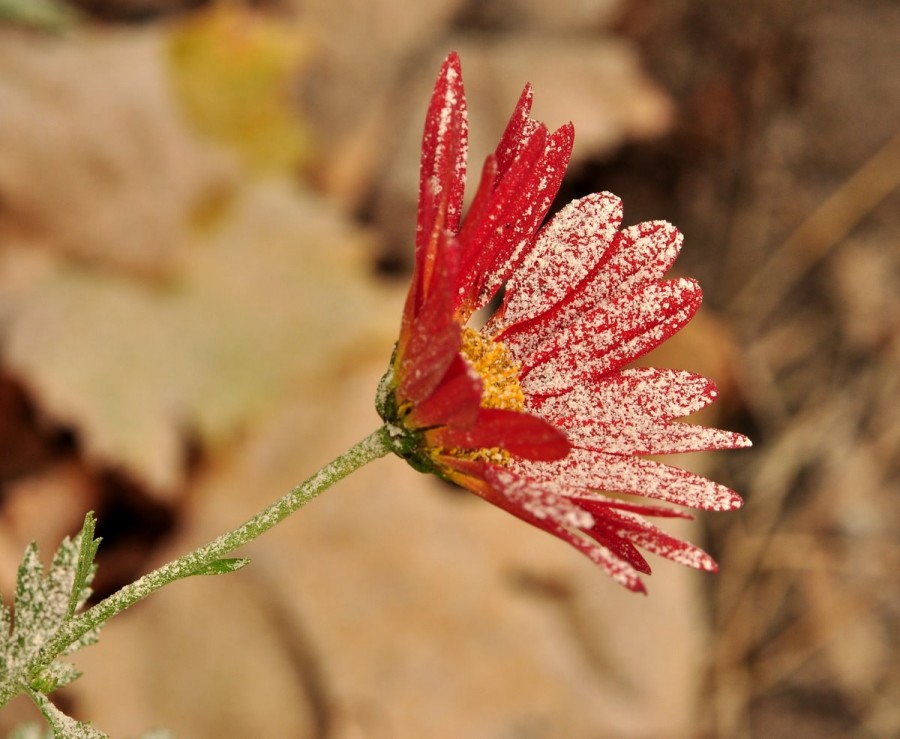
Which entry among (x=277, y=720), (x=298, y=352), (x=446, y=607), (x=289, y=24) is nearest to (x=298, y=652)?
(x=277, y=720)

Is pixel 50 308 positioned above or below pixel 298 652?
above

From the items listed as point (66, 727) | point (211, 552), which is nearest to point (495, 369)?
point (211, 552)

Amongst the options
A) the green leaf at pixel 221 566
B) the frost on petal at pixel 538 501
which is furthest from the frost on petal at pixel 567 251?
the green leaf at pixel 221 566

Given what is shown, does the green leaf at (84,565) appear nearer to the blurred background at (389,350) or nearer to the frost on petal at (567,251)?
the frost on petal at (567,251)

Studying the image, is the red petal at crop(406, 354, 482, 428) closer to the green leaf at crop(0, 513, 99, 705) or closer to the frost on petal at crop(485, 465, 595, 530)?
the frost on petal at crop(485, 465, 595, 530)

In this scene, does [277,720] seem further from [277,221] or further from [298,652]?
[277,221]

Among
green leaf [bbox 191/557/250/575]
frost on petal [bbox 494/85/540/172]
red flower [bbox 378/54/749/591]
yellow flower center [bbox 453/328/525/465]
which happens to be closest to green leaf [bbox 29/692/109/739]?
→ green leaf [bbox 191/557/250/575]

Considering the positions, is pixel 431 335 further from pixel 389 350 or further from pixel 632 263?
pixel 389 350
